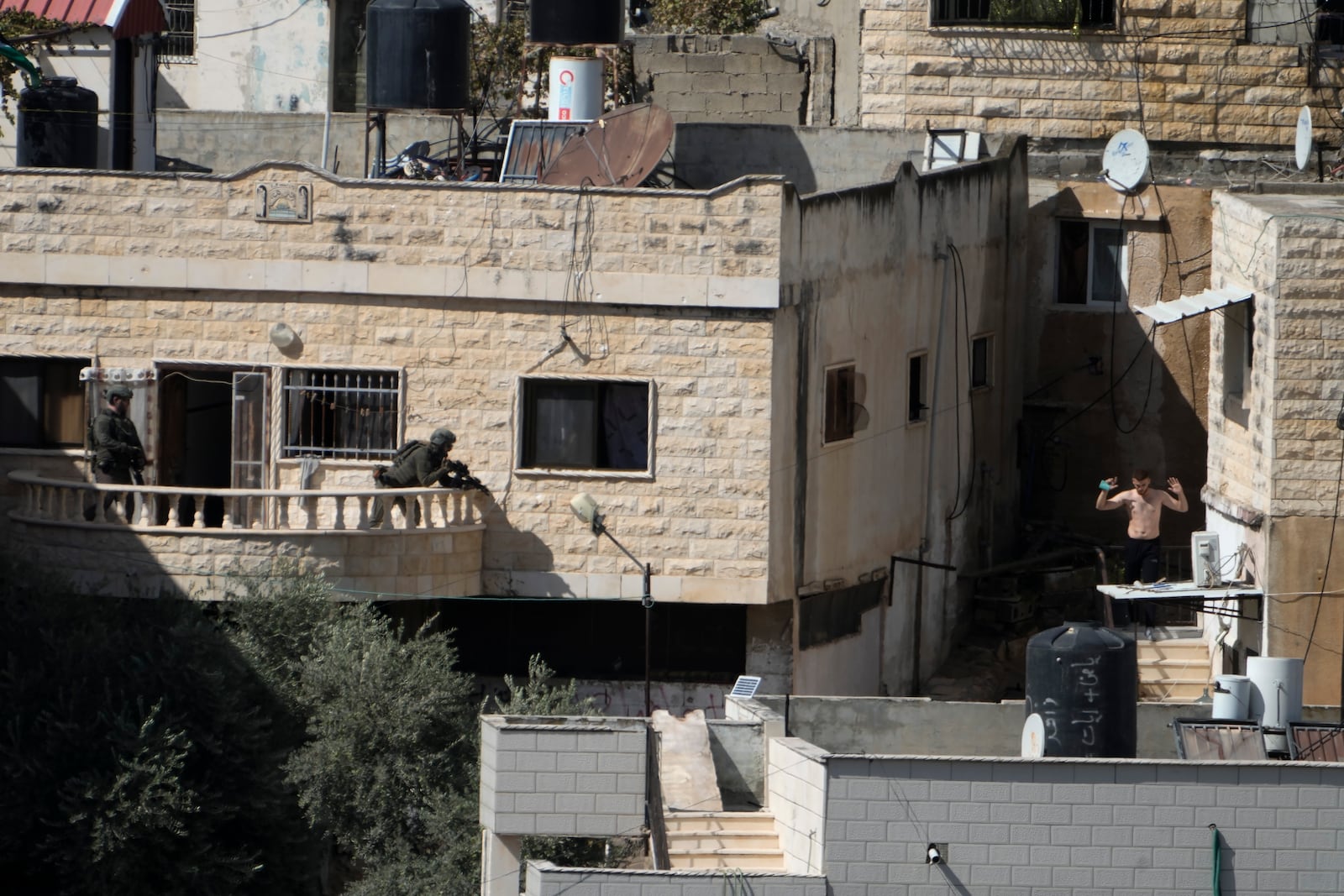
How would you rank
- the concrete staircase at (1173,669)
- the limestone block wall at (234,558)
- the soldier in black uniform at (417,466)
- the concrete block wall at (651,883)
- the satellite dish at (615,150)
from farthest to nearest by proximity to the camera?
the satellite dish at (615,150)
the concrete staircase at (1173,669)
the soldier in black uniform at (417,466)
the limestone block wall at (234,558)
the concrete block wall at (651,883)

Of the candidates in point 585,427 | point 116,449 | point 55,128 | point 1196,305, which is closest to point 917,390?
point 1196,305

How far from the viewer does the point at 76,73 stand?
108 feet

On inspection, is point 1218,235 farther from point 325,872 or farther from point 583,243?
point 325,872

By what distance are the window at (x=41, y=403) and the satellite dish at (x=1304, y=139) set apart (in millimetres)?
14851

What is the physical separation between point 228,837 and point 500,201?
6.69 meters

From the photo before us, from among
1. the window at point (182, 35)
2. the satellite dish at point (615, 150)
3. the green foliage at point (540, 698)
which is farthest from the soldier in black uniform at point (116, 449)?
the window at point (182, 35)

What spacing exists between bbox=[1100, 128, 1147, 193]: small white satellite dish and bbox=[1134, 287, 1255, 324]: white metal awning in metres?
→ 5.63

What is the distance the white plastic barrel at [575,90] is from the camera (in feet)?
104

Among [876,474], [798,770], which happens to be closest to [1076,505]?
[876,474]

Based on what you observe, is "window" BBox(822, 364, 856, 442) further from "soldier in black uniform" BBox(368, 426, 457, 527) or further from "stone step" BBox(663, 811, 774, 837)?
"stone step" BBox(663, 811, 774, 837)

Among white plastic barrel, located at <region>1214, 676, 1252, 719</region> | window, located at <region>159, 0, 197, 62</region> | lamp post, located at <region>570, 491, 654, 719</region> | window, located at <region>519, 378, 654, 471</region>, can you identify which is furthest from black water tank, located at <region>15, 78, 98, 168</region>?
white plastic barrel, located at <region>1214, 676, 1252, 719</region>

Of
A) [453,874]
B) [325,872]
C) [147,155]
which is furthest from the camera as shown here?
[147,155]

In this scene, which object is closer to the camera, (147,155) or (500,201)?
(500,201)

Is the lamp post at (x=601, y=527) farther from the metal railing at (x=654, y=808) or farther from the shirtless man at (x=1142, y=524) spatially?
the metal railing at (x=654, y=808)
